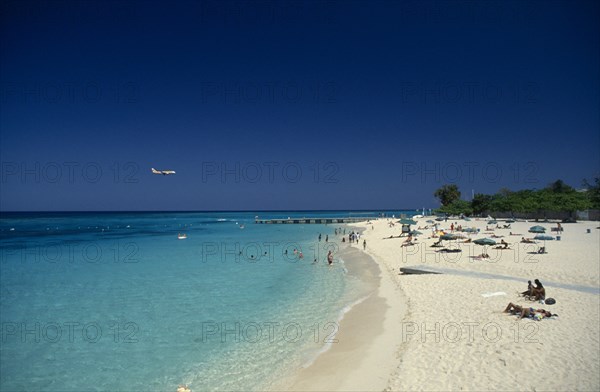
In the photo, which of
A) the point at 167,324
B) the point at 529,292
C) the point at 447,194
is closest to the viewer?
the point at 529,292

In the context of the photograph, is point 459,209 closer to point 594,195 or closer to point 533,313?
point 594,195

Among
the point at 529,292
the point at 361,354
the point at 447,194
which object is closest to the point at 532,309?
the point at 529,292

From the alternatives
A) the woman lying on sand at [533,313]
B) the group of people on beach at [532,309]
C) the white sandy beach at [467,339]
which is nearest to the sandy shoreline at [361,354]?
the white sandy beach at [467,339]

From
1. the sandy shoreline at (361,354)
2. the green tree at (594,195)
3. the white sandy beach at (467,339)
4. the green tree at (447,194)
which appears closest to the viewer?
the white sandy beach at (467,339)

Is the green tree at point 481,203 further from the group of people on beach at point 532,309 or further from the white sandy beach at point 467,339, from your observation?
the group of people on beach at point 532,309

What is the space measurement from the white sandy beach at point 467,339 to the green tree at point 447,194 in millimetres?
90026

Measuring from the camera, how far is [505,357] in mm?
8398

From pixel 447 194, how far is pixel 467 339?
337 feet

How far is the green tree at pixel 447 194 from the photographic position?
10269cm

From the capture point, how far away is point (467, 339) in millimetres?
9719

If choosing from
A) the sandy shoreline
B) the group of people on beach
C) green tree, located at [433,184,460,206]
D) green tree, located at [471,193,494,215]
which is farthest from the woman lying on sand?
green tree, located at [433,184,460,206]

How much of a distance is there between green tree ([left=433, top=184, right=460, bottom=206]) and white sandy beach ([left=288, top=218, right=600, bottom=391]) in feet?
295

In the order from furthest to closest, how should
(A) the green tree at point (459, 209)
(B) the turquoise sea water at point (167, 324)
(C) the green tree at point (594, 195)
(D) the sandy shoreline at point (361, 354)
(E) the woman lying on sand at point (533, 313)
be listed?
(A) the green tree at point (459, 209)
(C) the green tree at point (594, 195)
(E) the woman lying on sand at point (533, 313)
(B) the turquoise sea water at point (167, 324)
(D) the sandy shoreline at point (361, 354)

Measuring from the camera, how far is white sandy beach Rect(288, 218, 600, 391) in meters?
7.57
